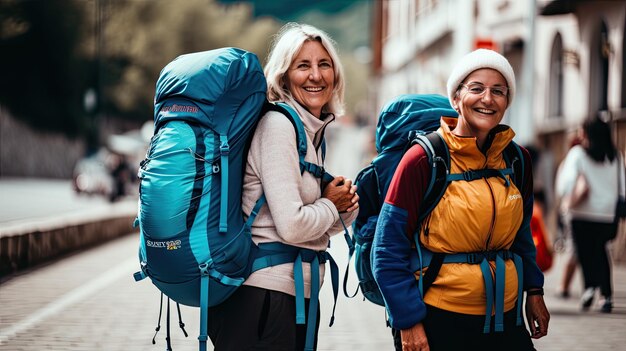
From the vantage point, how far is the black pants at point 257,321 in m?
3.42

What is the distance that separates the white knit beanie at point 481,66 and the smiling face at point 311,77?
18.4 inches

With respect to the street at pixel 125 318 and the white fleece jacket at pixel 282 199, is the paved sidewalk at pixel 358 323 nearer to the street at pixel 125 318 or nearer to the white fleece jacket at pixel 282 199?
the street at pixel 125 318

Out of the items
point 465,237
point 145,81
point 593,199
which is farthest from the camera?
point 145,81

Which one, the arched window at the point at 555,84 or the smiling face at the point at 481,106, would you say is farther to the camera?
the arched window at the point at 555,84

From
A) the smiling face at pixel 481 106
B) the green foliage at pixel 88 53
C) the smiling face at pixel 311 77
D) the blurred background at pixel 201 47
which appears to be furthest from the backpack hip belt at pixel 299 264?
the green foliage at pixel 88 53

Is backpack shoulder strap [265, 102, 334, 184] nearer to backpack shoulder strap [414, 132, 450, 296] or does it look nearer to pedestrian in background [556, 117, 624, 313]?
backpack shoulder strap [414, 132, 450, 296]

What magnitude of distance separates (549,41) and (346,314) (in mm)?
13114

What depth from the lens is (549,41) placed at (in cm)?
2064

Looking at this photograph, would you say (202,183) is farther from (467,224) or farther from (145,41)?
(145,41)

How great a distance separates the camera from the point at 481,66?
142 inches

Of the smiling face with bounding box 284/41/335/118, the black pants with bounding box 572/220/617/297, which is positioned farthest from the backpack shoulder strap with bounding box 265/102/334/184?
the black pants with bounding box 572/220/617/297

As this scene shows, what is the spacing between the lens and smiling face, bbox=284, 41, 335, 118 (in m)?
3.71

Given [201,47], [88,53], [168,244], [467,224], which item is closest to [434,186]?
[467,224]

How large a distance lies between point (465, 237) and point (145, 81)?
199ft
